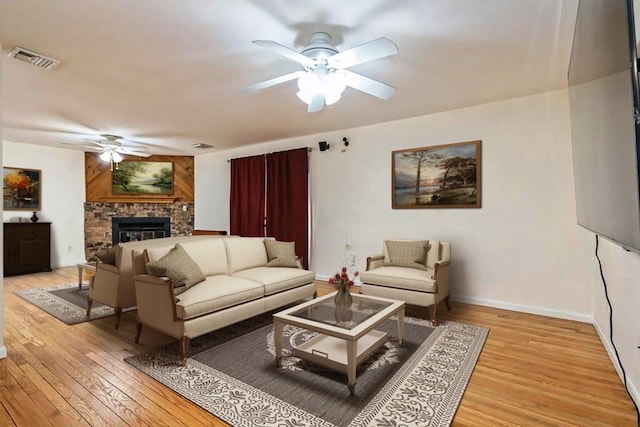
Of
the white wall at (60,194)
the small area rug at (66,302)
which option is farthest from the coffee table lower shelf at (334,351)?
the white wall at (60,194)

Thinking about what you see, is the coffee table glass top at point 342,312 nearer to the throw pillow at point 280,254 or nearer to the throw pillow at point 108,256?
the throw pillow at point 280,254

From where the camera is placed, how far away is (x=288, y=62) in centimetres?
280

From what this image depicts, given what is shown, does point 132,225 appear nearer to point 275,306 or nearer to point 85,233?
point 85,233

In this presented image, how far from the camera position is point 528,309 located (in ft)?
12.3

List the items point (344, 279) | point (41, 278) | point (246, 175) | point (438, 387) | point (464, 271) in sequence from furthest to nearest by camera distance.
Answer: point (246, 175)
point (41, 278)
point (464, 271)
point (344, 279)
point (438, 387)

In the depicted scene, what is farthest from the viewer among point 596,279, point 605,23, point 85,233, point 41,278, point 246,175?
point 85,233

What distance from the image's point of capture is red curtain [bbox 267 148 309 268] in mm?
5508

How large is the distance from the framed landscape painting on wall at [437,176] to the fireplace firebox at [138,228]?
5.50 metres

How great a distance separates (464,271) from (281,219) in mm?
3050

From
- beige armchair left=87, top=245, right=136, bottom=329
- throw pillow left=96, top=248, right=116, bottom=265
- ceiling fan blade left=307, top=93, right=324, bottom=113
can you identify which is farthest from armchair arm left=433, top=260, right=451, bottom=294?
throw pillow left=96, top=248, right=116, bottom=265

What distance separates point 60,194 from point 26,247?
4.14 feet

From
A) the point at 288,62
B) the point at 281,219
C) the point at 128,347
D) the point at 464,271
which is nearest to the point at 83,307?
the point at 128,347

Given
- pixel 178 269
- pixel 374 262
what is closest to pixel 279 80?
pixel 178 269

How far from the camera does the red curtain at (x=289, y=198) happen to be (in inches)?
217
